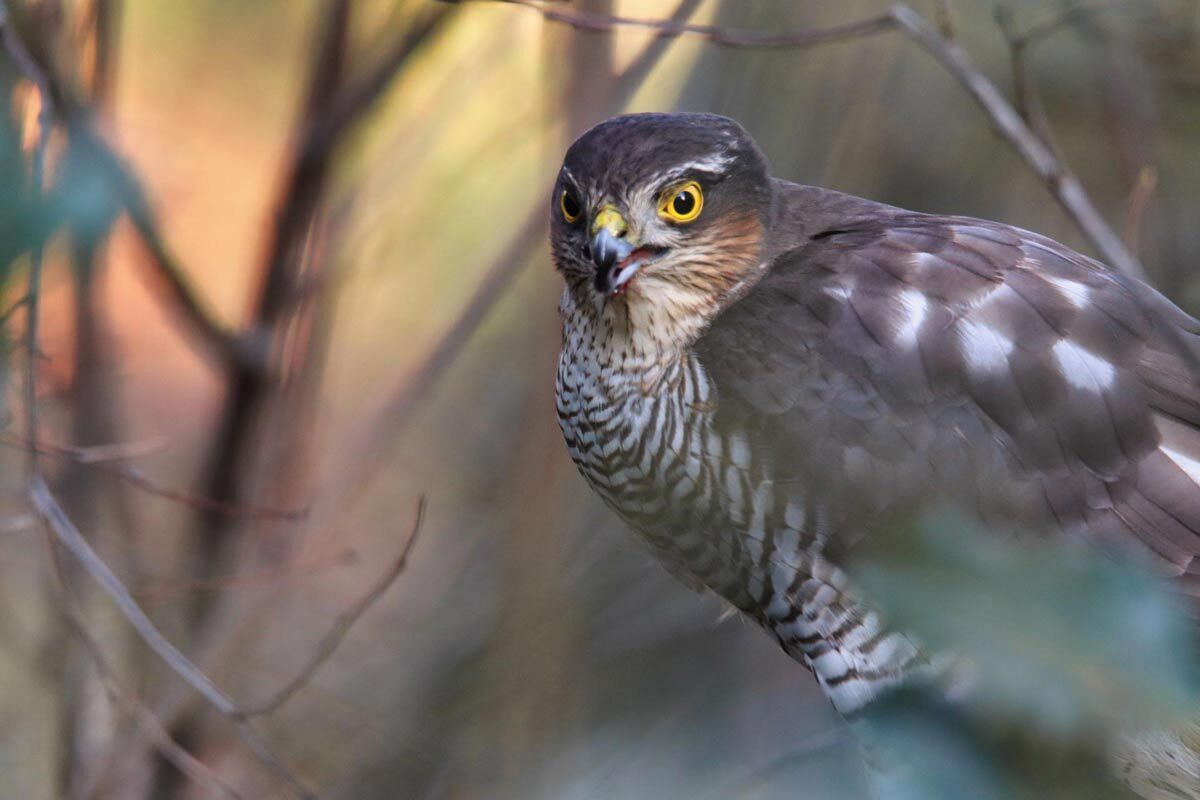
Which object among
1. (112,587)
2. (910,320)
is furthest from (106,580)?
(910,320)

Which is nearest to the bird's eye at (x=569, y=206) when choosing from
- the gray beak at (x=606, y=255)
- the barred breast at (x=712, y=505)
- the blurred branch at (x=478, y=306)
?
the gray beak at (x=606, y=255)

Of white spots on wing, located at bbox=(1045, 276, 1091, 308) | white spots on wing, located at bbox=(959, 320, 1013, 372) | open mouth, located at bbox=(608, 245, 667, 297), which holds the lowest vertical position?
white spots on wing, located at bbox=(959, 320, 1013, 372)

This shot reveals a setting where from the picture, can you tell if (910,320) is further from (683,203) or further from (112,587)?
(112,587)

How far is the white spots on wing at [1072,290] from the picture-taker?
2611mm

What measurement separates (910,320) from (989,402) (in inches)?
8.6

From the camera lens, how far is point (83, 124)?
8.43ft

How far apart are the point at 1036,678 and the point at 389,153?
10.5 ft

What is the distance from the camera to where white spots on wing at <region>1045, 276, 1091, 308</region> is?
2611 millimetres

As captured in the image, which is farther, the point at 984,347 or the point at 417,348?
the point at 417,348

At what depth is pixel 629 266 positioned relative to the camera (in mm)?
2611

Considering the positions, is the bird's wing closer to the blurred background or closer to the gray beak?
the gray beak

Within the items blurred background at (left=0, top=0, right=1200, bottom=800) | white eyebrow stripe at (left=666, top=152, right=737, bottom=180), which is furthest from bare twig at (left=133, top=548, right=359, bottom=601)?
white eyebrow stripe at (left=666, top=152, right=737, bottom=180)

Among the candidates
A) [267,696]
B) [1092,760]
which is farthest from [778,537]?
[267,696]

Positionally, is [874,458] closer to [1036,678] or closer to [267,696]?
[1036,678]
